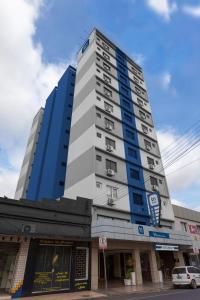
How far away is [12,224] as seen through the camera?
53.6 ft

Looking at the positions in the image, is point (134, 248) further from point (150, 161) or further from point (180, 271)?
point (150, 161)

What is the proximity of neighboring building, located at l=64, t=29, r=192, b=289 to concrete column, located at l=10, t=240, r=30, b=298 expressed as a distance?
5.94 meters

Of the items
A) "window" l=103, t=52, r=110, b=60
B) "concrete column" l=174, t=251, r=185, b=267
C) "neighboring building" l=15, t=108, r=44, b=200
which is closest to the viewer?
"concrete column" l=174, t=251, r=185, b=267

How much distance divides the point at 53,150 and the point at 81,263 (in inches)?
849

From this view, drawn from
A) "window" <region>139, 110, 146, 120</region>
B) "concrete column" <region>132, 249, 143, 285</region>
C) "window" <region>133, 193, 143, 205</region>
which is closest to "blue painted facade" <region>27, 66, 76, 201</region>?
"window" <region>133, 193, 143, 205</region>

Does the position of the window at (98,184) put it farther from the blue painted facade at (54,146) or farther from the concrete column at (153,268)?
the blue painted facade at (54,146)

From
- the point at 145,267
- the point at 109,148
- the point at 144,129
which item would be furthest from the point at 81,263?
the point at 144,129

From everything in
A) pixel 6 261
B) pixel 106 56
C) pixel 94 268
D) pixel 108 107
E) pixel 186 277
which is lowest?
pixel 186 277

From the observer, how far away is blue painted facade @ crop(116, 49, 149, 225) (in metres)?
27.5

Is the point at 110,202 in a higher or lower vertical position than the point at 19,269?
higher

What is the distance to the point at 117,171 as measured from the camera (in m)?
28.2

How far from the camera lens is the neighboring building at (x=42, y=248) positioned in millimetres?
15952

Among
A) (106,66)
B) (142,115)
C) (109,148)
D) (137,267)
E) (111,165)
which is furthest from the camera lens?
(142,115)

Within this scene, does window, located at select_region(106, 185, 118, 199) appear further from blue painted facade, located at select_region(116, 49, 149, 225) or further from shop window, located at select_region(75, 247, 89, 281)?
shop window, located at select_region(75, 247, 89, 281)
